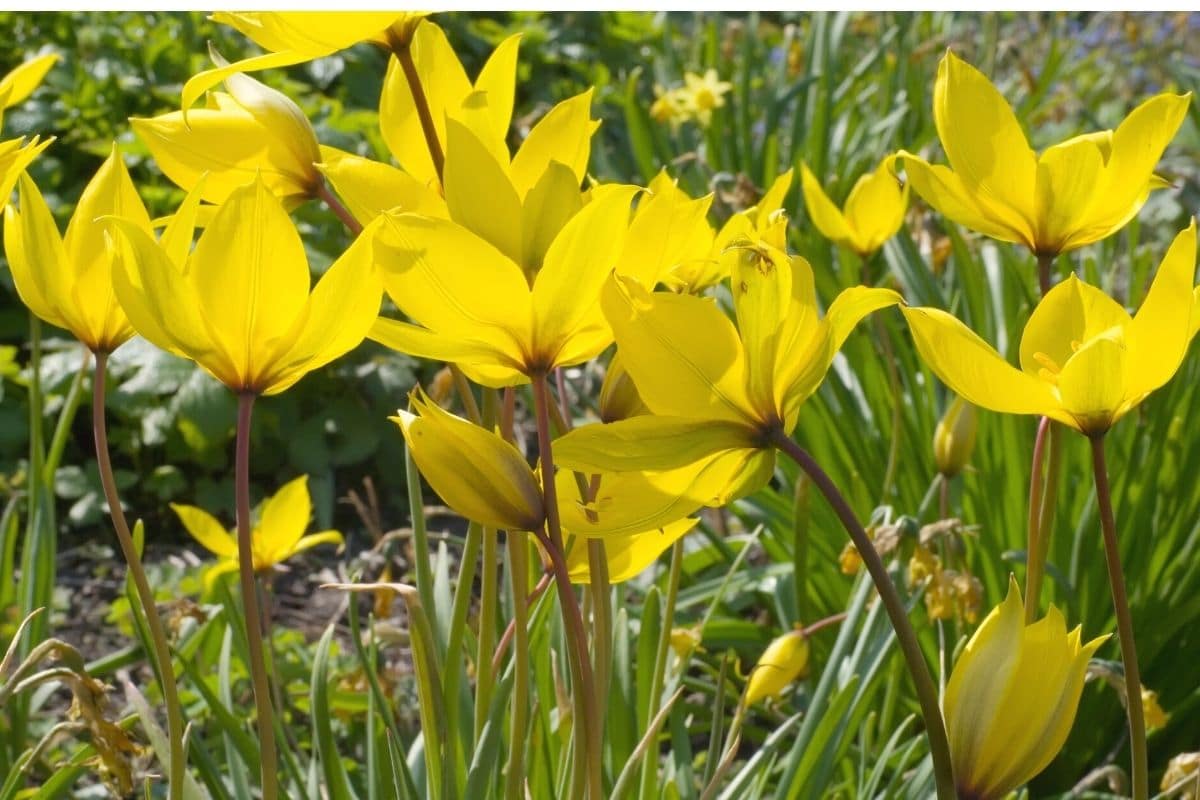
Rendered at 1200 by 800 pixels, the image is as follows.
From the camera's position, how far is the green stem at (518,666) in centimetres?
67

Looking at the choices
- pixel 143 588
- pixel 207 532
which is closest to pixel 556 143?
pixel 143 588

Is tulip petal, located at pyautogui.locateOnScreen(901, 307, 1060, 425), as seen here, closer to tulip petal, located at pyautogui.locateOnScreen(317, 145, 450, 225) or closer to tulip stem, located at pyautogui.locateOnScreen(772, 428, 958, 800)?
tulip stem, located at pyautogui.locateOnScreen(772, 428, 958, 800)

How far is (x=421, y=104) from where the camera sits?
71 cm

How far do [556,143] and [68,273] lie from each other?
10.0 inches

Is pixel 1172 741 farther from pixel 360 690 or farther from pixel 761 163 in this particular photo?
pixel 761 163

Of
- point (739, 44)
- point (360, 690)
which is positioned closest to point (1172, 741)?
point (360, 690)

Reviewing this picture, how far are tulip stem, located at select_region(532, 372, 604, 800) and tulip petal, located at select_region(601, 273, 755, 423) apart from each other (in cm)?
5

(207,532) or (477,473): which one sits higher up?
(477,473)

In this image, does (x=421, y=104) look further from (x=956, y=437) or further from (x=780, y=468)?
(x=780, y=468)

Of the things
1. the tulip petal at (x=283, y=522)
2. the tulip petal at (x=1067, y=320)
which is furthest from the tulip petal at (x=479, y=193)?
the tulip petal at (x=283, y=522)

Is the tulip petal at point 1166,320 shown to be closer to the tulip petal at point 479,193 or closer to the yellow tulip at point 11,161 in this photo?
the tulip petal at point 479,193

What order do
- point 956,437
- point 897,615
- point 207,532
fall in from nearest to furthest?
point 897,615
point 956,437
point 207,532

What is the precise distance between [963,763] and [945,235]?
6.20 feet

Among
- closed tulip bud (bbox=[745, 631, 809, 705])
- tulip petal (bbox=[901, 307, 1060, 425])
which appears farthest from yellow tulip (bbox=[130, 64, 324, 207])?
closed tulip bud (bbox=[745, 631, 809, 705])
